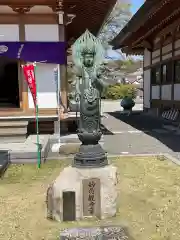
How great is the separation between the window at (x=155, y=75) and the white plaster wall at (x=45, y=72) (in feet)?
30.9

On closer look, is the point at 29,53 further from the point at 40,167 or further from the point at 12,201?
the point at 12,201

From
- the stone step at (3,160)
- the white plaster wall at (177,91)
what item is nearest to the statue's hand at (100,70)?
the stone step at (3,160)

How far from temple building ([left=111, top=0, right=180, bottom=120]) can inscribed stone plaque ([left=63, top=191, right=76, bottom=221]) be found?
752 cm

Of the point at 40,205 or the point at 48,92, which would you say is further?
the point at 48,92

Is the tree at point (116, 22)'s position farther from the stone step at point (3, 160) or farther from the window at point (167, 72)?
the stone step at point (3, 160)

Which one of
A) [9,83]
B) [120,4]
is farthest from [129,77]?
[9,83]

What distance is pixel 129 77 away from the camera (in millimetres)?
73375

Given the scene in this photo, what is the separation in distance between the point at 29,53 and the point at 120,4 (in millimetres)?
33313

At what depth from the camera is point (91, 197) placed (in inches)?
181

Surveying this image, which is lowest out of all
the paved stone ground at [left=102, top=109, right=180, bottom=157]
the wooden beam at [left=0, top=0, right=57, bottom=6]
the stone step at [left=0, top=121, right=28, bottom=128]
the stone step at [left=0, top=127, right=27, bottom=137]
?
the paved stone ground at [left=102, top=109, right=180, bottom=157]

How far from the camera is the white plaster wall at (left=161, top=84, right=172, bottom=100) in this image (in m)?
16.1

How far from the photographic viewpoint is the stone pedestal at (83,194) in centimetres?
455

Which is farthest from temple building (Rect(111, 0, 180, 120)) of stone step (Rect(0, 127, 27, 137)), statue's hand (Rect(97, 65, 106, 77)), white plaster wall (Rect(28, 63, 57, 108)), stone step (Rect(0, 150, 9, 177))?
stone step (Rect(0, 150, 9, 177))

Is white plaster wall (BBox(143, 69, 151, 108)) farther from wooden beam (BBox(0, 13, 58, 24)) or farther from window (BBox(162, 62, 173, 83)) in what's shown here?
wooden beam (BBox(0, 13, 58, 24))
